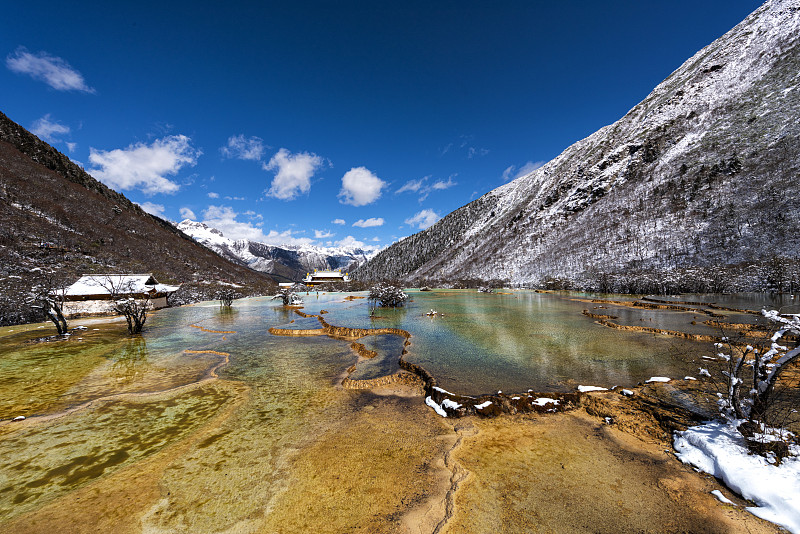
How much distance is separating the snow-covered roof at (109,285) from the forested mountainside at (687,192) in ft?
235

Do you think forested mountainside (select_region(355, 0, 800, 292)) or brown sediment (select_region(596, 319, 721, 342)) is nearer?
brown sediment (select_region(596, 319, 721, 342))

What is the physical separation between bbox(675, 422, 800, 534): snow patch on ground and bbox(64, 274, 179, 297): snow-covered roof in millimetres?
43636

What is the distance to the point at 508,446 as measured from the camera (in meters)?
6.72

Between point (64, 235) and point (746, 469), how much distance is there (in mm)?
75149

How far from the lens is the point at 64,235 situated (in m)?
46.4

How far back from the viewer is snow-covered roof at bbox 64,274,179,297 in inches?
1277

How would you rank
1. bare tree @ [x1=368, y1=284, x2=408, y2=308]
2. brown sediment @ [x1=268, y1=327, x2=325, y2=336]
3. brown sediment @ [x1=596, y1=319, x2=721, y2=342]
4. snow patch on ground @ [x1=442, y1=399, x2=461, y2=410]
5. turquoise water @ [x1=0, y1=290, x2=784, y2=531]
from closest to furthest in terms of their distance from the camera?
1. turquoise water @ [x1=0, y1=290, x2=784, y2=531]
2. snow patch on ground @ [x1=442, y1=399, x2=461, y2=410]
3. brown sediment @ [x1=596, y1=319, x2=721, y2=342]
4. brown sediment @ [x1=268, y1=327, x2=325, y2=336]
5. bare tree @ [x1=368, y1=284, x2=408, y2=308]

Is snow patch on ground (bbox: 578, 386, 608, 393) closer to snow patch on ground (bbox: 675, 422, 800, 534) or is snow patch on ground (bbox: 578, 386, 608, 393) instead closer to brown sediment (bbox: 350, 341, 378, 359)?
snow patch on ground (bbox: 675, 422, 800, 534)

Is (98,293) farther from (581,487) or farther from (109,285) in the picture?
(581,487)

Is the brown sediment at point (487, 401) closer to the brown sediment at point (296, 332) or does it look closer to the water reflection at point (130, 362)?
the water reflection at point (130, 362)

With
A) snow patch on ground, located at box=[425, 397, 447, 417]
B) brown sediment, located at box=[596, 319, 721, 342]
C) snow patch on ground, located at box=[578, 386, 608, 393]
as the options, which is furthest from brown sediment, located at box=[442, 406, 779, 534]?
brown sediment, located at box=[596, 319, 721, 342]

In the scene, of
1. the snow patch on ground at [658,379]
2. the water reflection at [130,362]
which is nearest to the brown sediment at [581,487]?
the snow patch on ground at [658,379]

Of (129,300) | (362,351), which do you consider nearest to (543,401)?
(362,351)

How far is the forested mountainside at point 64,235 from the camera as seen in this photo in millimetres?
32719
